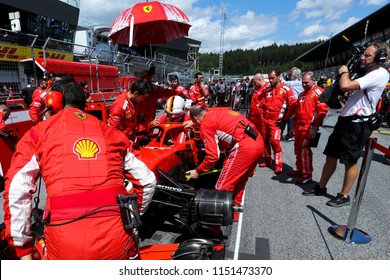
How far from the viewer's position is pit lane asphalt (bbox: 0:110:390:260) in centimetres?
282

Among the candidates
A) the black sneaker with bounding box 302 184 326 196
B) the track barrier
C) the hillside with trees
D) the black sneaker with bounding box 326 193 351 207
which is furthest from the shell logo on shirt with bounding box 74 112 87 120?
the hillside with trees

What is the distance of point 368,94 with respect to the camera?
10.6ft

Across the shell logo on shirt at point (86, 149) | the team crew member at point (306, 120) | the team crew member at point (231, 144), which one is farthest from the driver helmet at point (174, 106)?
the shell logo on shirt at point (86, 149)

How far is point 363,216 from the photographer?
11.5 ft

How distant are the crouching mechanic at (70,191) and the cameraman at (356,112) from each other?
109 inches

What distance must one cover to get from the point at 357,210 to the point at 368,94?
134cm

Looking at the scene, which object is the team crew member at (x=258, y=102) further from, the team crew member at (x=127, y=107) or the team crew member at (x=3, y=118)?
the team crew member at (x=3, y=118)

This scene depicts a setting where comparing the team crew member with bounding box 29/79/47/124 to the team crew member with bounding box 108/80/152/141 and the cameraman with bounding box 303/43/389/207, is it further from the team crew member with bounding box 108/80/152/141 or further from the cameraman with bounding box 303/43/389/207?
the cameraman with bounding box 303/43/389/207

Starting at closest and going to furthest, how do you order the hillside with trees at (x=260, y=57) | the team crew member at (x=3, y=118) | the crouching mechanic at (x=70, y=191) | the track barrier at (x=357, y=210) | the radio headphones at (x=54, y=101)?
the crouching mechanic at (x=70, y=191), the radio headphones at (x=54, y=101), the track barrier at (x=357, y=210), the team crew member at (x=3, y=118), the hillside with trees at (x=260, y=57)

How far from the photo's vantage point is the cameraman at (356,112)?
10.2 feet

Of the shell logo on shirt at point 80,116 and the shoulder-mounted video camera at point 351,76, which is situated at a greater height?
the shoulder-mounted video camera at point 351,76

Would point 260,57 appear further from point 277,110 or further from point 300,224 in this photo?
point 300,224

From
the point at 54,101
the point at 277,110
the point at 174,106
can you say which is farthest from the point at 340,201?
the point at 54,101

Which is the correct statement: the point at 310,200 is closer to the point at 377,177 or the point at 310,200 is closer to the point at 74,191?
the point at 377,177
